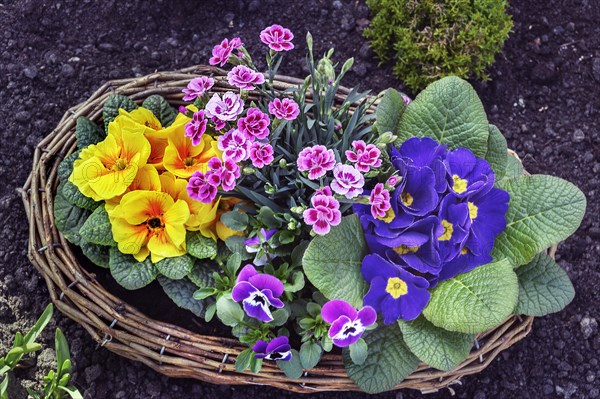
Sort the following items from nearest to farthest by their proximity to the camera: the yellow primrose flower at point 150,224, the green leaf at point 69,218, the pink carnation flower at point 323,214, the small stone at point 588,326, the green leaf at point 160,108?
1. the pink carnation flower at point 323,214
2. the yellow primrose flower at point 150,224
3. the green leaf at point 69,218
4. the green leaf at point 160,108
5. the small stone at point 588,326

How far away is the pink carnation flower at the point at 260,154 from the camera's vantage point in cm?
166

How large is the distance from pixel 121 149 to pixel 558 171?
1645 millimetres

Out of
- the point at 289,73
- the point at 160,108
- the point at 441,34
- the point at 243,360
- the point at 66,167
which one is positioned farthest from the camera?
the point at 289,73

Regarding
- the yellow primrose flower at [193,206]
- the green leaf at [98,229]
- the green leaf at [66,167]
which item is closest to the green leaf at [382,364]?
the yellow primrose flower at [193,206]

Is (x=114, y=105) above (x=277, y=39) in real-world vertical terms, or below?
below

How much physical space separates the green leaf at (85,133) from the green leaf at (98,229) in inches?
9.1

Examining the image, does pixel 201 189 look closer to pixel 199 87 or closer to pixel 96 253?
pixel 199 87

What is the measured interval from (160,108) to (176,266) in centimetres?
53

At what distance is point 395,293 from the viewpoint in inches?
73.4

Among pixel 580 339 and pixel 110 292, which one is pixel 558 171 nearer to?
pixel 580 339

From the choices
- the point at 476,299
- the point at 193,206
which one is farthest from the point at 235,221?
the point at 476,299

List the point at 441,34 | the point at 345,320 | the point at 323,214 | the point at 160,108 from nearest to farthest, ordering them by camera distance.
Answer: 1. the point at 323,214
2. the point at 345,320
3. the point at 160,108
4. the point at 441,34

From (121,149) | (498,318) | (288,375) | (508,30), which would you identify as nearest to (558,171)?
(508,30)

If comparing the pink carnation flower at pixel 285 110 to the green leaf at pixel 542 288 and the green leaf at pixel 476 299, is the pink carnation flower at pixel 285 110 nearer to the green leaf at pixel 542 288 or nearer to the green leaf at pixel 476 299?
the green leaf at pixel 476 299
